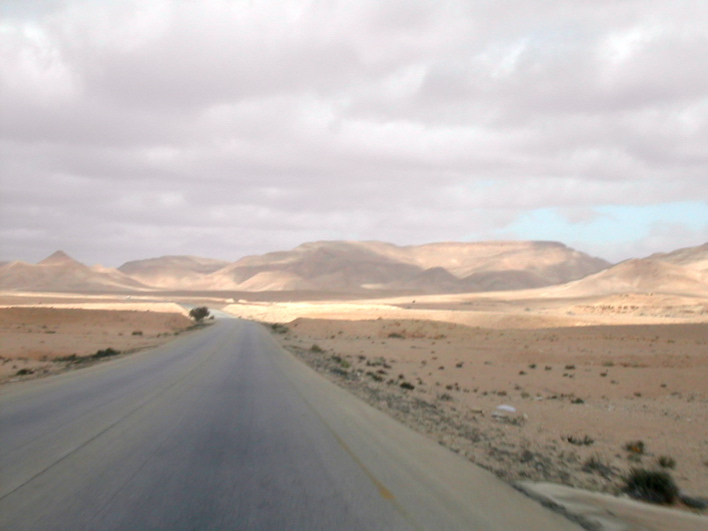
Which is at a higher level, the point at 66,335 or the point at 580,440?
the point at 66,335

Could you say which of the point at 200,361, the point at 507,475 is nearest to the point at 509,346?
the point at 200,361

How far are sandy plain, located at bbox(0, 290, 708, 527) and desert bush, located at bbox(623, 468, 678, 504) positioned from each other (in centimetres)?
31

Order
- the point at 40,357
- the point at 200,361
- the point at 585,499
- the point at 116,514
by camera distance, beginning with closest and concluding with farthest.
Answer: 1. the point at 116,514
2. the point at 585,499
3. the point at 200,361
4. the point at 40,357

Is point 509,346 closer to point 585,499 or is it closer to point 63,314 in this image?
point 585,499

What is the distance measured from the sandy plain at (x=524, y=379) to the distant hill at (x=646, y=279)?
77.4 m

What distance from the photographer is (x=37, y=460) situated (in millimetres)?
9000

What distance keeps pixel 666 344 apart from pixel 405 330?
856 inches

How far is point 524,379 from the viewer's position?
26391 mm

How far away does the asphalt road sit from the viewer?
6.59 metres

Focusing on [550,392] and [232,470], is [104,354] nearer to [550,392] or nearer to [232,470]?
[550,392]

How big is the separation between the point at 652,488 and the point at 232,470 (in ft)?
17.0

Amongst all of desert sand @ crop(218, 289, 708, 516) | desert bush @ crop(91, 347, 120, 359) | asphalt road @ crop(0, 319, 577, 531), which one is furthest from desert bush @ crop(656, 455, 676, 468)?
desert bush @ crop(91, 347, 120, 359)

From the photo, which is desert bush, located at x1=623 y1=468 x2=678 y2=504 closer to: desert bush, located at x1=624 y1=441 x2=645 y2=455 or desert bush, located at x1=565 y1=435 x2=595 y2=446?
desert bush, located at x1=624 y1=441 x2=645 y2=455

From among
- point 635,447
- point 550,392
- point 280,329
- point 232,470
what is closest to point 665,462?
point 635,447
